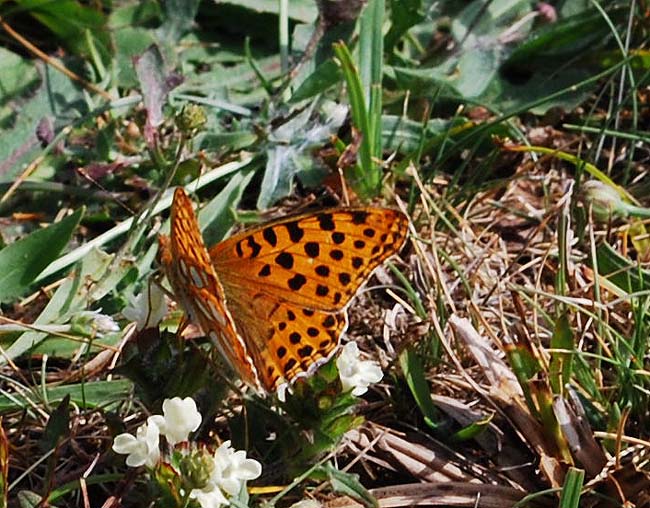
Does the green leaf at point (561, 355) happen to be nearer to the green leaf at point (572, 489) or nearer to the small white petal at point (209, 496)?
the green leaf at point (572, 489)

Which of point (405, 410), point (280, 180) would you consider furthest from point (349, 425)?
point (280, 180)

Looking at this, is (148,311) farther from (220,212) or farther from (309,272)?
(220,212)

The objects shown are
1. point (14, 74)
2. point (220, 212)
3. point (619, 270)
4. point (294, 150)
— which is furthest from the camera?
point (14, 74)

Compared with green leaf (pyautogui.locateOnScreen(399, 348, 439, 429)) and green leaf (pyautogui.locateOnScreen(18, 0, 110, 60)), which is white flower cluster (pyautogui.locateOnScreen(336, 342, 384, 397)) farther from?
green leaf (pyautogui.locateOnScreen(18, 0, 110, 60))

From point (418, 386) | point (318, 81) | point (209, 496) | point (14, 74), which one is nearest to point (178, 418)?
point (209, 496)

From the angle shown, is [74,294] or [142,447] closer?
[142,447]

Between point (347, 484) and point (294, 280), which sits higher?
point (294, 280)

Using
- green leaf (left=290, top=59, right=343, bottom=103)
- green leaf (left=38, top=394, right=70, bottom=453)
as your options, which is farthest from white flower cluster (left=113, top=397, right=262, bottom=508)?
green leaf (left=290, top=59, right=343, bottom=103)
